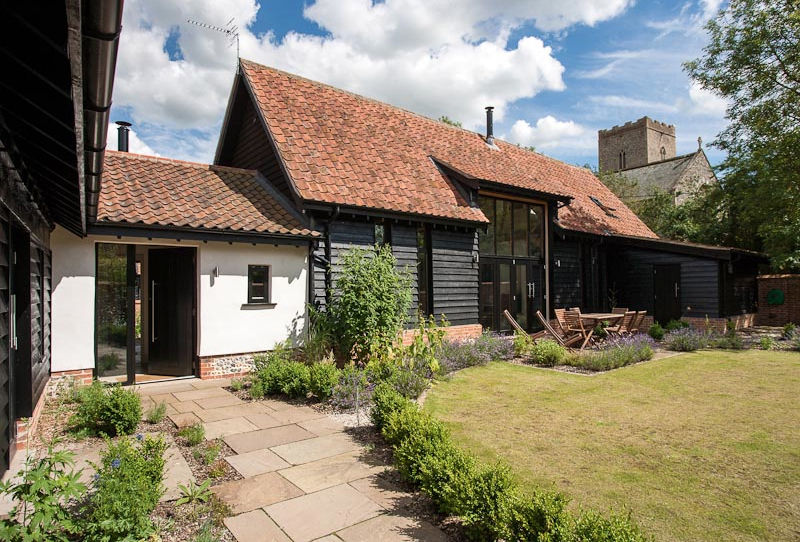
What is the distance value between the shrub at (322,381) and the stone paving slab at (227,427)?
1232mm

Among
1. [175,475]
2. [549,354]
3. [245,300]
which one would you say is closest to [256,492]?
[175,475]

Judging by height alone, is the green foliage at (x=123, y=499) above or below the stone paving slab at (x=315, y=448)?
above

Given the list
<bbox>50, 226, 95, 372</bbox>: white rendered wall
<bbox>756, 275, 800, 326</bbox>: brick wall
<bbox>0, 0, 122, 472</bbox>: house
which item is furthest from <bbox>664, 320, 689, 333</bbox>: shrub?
<bbox>0, 0, 122, 472</bbox>: house

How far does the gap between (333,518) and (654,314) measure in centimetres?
1691

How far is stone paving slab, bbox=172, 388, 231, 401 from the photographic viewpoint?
298 inches

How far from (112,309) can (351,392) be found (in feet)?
15.6

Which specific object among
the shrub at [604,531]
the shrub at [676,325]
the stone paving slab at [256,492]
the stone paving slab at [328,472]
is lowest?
the stone paving slab at [328,472]

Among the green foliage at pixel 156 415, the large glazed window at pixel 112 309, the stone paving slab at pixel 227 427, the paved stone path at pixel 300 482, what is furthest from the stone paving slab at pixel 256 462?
the large glazed window at pixel 112 309

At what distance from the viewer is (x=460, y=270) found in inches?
499

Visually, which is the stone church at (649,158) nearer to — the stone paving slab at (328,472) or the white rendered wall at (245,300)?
the white rendered wall at (245,300)

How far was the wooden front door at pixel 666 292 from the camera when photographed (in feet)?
55.2

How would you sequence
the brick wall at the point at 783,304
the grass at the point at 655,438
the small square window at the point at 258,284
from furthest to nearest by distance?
the brick wall at the point at 783,304 < the small square window at the point at 258,284 < the grass at the point at 655,438

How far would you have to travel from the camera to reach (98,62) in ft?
6.96

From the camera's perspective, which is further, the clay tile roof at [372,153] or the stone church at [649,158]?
the stone church at [649,158]
